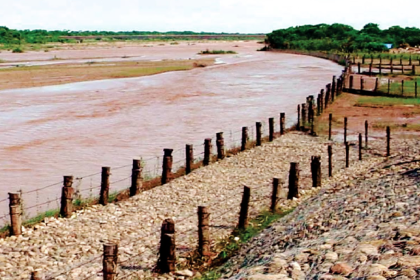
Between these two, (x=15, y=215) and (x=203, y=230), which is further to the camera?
(x=15, y=215)

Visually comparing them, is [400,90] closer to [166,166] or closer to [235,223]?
[166,166]

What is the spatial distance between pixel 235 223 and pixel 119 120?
22.8 meters

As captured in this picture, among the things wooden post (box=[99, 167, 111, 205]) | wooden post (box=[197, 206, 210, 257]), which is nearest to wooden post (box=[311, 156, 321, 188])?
wooden post (box=[99, 167, 111, 205])

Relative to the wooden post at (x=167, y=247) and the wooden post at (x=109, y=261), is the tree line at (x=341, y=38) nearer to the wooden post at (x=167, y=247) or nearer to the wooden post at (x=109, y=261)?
the wooden post at (x=167, y=247)

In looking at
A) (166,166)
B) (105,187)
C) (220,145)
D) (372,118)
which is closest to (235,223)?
Answer: (105,187)

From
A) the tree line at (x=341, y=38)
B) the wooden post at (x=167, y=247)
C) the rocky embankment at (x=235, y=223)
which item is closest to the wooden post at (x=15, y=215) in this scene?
the rocky embankment at (x=235, y=223)

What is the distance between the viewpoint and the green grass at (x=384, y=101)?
36.5 metres

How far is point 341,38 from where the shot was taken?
136000 mm

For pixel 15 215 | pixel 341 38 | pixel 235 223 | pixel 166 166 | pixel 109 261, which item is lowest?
pixel 235 223

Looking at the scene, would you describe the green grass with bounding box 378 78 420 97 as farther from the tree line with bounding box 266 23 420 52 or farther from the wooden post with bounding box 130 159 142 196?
the tree line with bounding box 266 23 420 52

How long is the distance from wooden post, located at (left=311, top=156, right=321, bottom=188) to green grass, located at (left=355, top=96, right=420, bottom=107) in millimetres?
20195

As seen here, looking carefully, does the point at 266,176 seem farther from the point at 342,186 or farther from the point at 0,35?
the point at 0,35

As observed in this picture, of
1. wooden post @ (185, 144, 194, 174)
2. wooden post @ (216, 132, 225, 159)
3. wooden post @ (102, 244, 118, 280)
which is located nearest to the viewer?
wooden post @ (102, 244, 118, 280)

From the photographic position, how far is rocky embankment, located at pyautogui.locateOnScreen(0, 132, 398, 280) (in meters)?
8.73
